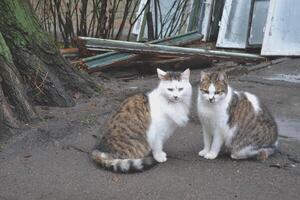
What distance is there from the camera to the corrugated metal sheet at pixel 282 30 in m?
8.77

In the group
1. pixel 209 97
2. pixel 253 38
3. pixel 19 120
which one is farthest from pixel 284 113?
pixel 253 38

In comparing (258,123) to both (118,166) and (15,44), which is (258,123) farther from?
(15,44)

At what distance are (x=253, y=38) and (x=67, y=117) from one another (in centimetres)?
495

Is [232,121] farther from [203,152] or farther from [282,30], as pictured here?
[282,30]

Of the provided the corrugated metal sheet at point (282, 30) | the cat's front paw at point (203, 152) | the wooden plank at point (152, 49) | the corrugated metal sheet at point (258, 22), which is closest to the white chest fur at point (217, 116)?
the cat's front paw at point (203, 152)

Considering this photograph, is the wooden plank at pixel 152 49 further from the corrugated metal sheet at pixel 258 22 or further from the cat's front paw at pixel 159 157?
the cat's front paw at pixel 159 157

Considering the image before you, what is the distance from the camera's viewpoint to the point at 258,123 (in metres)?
4.44

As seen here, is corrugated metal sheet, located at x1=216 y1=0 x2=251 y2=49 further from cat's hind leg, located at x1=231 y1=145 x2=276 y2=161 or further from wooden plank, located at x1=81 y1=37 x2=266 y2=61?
cat's hind leg, located at x1=231 y1=145 x2=276 y2=161

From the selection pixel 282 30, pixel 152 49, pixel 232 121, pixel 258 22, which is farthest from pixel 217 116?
pixel 258 22

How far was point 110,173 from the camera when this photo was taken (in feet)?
13.7

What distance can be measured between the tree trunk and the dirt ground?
0.18 meters

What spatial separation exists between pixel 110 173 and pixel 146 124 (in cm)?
51

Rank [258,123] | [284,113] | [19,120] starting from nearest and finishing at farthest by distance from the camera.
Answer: [258,123]
[19,120]
[284,113]

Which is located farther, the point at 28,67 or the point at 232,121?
the point at 28,67
